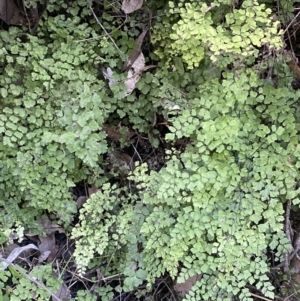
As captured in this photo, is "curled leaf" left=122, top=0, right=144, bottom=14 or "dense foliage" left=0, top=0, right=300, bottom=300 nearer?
"dense foliage" left=0, top=0, right=300, bottom=300

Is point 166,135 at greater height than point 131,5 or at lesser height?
lesser

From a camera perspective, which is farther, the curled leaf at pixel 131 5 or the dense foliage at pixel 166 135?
the curled leaf at pixel 131 5

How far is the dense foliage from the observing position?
5.92 ft

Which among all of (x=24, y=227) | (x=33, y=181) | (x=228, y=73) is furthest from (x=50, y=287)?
(x=228, y=73)

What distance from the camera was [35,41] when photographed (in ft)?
6.61

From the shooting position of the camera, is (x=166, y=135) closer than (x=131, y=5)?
Yes

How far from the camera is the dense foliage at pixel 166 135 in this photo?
5.92ft

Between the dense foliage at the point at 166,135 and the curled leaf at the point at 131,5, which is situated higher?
the curled leaf at the point at 131,5

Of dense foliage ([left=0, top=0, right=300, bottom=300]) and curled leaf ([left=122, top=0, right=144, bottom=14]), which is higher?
curled leaf ([left=122, top=0, right=144, bottom=14])

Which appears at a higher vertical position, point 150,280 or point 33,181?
point 33,181

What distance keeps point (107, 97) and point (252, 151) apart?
0.73 metres

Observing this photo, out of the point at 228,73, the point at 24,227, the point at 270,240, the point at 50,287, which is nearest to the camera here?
the point at 228,73

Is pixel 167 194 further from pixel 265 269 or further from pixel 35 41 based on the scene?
pixel 35 41

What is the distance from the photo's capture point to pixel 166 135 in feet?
5.99
